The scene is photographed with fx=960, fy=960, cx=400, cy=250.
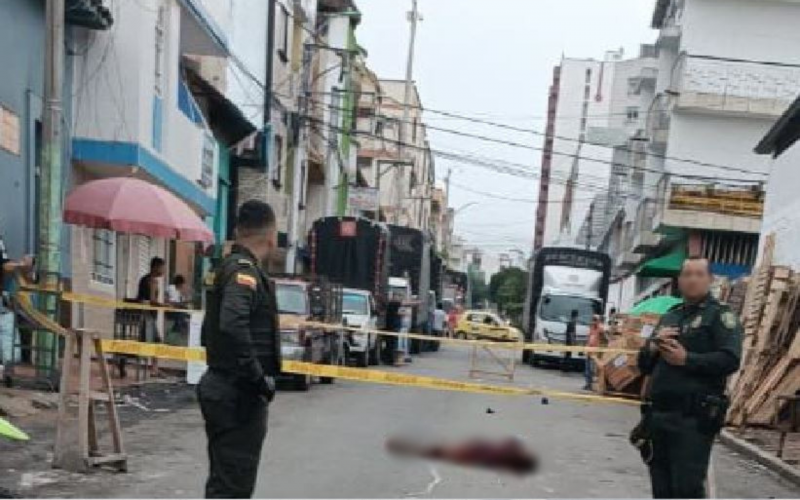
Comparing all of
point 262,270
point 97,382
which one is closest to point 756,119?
point 97,382

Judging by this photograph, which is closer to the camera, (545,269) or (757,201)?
(545,269)

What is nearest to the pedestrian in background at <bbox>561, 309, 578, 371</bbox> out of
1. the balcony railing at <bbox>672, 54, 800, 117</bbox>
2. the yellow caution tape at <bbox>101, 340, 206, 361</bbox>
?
the balcony railing at <bbox>672, 54, 800, 117</bbox>

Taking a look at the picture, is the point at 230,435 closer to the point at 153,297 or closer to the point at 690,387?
the point at 690,387

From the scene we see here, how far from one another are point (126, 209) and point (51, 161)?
6.79 feet

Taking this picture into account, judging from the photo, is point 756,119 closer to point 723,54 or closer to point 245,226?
point 723,54

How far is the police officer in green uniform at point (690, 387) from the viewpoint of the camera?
5.01m

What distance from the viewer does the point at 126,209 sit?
12.8 meters

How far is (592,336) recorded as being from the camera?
72.3ft

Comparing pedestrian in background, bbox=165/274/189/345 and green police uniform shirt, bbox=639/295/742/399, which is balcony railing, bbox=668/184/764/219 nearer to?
pedestrian in background, bbox=165/274/189/345

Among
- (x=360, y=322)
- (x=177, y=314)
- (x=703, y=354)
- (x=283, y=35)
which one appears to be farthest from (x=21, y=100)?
(x=283, y=35)

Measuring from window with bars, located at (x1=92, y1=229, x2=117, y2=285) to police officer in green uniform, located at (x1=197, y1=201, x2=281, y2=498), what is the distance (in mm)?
12391

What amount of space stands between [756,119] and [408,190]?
47583mm

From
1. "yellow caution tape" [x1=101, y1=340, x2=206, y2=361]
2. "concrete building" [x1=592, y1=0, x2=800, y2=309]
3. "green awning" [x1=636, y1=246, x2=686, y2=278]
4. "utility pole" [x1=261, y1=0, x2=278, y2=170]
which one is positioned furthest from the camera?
"green awning" [x1=636, y1=246, x2=686, y2=278]

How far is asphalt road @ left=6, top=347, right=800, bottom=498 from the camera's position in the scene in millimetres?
6574
